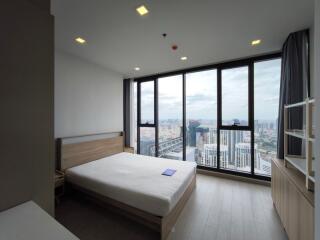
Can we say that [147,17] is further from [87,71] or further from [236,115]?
[236,115]

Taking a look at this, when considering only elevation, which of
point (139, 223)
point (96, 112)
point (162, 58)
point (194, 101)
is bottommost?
point (139, 223)

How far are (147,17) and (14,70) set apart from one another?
1646 millimetres

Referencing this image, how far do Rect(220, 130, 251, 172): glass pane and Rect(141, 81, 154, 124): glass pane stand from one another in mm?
2195

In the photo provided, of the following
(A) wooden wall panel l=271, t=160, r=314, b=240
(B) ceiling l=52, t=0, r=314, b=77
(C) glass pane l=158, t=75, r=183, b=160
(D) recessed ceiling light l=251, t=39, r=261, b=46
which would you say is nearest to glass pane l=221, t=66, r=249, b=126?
(B) ceiling l=52, t=0, r=314, b=77

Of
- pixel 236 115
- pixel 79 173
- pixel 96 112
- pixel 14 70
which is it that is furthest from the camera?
pixel 96 112

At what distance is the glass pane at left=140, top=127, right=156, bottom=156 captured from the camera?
4.71 metres

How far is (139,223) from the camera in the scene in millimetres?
2027

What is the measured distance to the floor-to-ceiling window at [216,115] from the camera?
10.6 ft

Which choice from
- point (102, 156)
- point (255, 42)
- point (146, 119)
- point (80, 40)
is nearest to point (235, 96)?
point (255, 42)

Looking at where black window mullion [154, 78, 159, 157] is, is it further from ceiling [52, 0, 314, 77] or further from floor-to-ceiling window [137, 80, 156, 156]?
ceiling [52, 0, 314, 77]

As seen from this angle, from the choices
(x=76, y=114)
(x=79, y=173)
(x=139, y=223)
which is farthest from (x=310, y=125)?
(x=76, y=114)

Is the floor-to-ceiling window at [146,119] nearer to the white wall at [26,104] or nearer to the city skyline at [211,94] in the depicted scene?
the city skyline at [211,94]

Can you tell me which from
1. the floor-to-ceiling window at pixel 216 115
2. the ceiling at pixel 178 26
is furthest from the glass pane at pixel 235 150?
the ceiling at pixel 178 26

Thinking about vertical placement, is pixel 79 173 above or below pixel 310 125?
below
